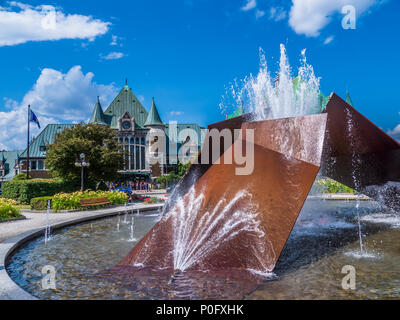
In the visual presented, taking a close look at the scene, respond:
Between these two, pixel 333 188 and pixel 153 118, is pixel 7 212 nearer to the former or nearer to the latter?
pixel 333 188

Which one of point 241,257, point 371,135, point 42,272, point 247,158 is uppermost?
point 371,135

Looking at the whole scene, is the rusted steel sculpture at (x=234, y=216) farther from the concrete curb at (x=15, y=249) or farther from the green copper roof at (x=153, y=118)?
→ the green copper roof at (x=153, y=118)

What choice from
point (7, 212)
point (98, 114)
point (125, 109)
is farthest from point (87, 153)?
point (125, 109)

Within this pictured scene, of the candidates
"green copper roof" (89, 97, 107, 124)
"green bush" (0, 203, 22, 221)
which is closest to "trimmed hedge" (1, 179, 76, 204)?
"green bush" (0, 203, 22, 221)

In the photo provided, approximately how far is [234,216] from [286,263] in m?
1.45

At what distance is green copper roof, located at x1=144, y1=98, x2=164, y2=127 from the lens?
63.8m

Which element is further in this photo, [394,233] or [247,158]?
[394,233]

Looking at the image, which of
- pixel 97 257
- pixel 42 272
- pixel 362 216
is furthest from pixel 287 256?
pixel 362 216

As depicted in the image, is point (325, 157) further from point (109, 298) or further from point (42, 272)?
point (42, 272)

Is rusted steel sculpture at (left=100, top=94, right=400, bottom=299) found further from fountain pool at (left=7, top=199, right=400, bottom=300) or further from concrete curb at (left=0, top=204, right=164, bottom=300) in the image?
concrete curb at (left=0, top=204, right=164, bottom=300)

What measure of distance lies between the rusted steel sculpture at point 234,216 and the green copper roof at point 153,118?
58.2m

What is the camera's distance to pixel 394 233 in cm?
891
